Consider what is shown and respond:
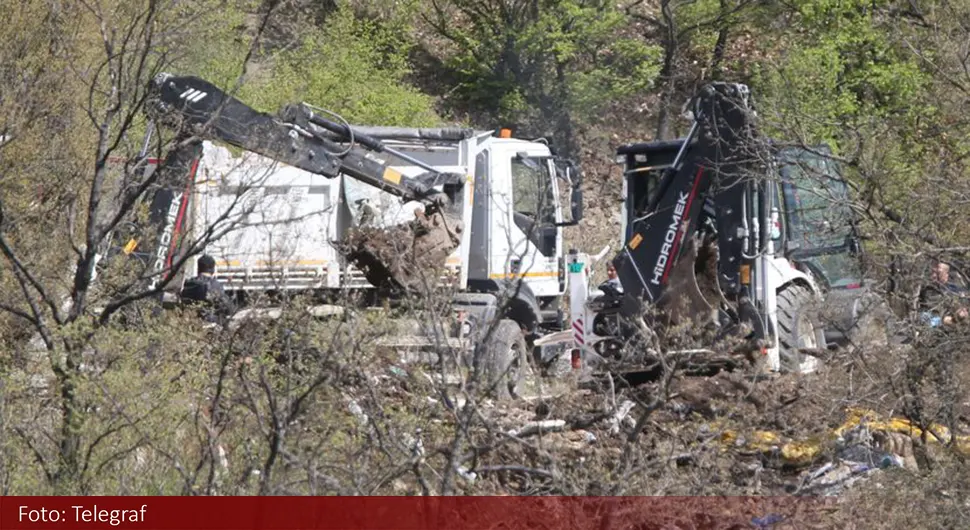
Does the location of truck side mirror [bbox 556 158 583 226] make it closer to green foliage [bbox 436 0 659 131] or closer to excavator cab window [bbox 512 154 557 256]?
excavator cab window [bbox 512 154 557 256]

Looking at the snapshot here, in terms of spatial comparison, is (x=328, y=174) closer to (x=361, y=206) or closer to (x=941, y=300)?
(x=361, y=206)

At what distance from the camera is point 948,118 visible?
10.8 meters

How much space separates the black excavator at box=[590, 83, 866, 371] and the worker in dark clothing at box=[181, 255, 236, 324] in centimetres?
365

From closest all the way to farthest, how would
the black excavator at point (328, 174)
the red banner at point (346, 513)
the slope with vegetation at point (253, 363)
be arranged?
1. the red banner at point (346, 513)
2. the slope with vegetation at point (253, 363)
3. the black excavator at point (328, 174)

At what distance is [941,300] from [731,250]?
12.6ft

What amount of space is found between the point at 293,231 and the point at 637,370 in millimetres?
3657

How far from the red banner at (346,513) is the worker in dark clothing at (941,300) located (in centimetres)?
257

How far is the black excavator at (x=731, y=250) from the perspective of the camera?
12.1 metres

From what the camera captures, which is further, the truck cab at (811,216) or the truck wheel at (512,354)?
the truck wheel at (512,354)

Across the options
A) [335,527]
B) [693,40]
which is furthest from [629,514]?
[693,40]

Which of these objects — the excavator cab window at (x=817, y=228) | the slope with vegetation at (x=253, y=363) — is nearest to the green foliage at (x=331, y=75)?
the slope with vegetation at (x=253, y=363)

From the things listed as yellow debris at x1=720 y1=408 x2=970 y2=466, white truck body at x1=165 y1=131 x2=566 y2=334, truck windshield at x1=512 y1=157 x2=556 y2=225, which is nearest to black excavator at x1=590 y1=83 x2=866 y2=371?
white truck body at x1=165 y1=131 x2=566 y2=334

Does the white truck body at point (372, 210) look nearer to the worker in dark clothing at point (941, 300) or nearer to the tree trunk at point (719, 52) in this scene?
the worker in dark clothing at point (941, 300)

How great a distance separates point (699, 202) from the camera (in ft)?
41.5
